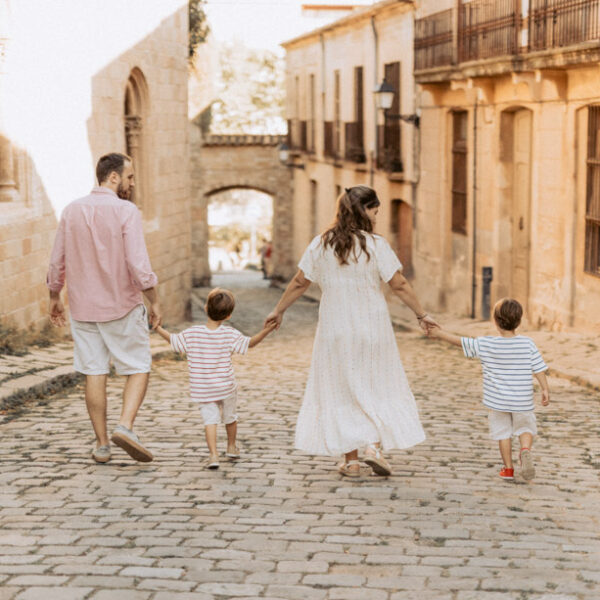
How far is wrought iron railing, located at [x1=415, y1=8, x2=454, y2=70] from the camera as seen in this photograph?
17.9m

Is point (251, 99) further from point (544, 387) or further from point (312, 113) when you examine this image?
point (544, 387)

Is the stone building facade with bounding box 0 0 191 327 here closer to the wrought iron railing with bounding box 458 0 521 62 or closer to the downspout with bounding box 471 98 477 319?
the wrought iron railing with bounding box 458 0 521 62

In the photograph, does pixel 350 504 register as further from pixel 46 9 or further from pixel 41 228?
pixel 46 9

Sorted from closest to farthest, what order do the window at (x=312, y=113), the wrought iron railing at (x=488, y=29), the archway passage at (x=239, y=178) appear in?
the wrought iron railing at (x=488, y=29)
the window at (x=312, y=113)
the archway passage at (x=239, y=178)

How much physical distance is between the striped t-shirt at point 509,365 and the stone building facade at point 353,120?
15156 millimetres

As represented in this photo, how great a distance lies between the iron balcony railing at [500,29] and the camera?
1299cm

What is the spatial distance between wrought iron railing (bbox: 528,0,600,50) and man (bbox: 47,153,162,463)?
756 centimetres

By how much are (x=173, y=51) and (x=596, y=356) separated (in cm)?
819

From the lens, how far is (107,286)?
6234mm

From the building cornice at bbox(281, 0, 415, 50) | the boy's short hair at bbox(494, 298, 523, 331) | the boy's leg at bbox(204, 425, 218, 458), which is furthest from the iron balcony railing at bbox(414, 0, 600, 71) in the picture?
the boy's leg at bbox(204, 425, 218, 458)

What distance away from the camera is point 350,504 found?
5473 mm

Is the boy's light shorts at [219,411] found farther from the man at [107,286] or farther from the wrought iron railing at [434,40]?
the wrought iron railing at [434,40]

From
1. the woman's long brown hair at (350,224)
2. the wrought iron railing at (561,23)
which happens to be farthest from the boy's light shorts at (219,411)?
the wrought iron railing at (561,23)

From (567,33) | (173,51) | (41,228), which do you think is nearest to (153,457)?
(41,228)
